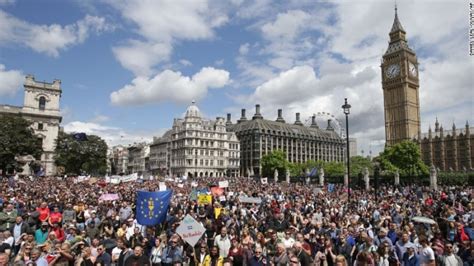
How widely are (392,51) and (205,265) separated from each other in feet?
415

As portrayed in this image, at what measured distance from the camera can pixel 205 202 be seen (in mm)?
18594

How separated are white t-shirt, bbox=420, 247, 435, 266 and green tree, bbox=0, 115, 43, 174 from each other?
205ft

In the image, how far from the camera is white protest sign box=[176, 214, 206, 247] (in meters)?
10.3

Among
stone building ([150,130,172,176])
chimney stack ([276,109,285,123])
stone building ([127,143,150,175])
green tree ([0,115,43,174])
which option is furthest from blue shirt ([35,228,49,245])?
stone building ([127,143,150,175])

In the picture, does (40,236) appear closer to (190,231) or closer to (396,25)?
(190,231)

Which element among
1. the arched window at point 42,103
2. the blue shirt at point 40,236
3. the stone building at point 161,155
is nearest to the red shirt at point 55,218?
the blue shirt at point 40,236

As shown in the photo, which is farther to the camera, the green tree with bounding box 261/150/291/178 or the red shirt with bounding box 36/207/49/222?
the green tree with bounding box 261/150/291/178

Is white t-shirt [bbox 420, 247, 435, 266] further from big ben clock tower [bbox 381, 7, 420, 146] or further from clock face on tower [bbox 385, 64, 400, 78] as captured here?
clock face on tower [bbox 385, 64, 400, 78]

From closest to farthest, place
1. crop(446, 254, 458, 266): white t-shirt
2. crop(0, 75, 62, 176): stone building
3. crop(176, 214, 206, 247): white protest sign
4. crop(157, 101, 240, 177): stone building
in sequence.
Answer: crop(446, 254, 458, 266): white t-shirt
crop(176, 214, 206, 247): white protest sign
crop(0, 75, 62, 176): stone building
crop(157, 101, 240, 177): stone building

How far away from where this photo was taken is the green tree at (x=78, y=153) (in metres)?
70.3

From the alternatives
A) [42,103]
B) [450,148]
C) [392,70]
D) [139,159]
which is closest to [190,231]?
[42,103]

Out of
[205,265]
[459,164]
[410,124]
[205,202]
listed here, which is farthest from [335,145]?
[205,265]

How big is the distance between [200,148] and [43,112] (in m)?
41.2

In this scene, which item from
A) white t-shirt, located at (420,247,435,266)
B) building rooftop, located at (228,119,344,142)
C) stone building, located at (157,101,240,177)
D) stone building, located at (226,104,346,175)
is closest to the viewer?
white t-shirt, located at (420,247,435,266)
